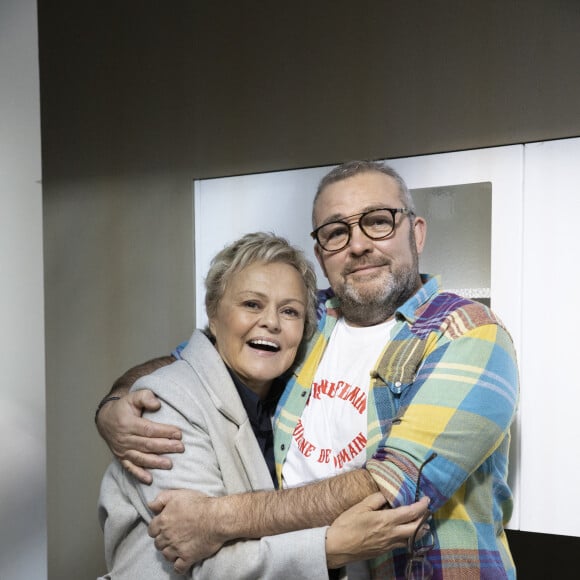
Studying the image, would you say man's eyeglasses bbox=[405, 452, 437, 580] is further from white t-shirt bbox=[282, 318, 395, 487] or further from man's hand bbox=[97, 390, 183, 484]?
man's hand bbox=[97, 390, 183, 484]

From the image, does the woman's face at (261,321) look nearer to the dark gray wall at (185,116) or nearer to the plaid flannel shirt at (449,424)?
the plaid flannel shirt at (449,424)

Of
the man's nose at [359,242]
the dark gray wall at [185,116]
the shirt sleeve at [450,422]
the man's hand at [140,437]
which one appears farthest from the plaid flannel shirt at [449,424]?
the dark gray wall at [185,116]

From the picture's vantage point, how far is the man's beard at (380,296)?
2.00 metres

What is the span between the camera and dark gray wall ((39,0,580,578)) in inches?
90.7

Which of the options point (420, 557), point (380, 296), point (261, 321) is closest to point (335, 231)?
point (380, 296)

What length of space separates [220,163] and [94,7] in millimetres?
1085

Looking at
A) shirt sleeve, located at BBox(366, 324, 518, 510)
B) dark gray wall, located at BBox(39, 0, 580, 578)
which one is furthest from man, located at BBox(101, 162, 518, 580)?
dark gray wall, located at BBox(39, 0, 580, 578)

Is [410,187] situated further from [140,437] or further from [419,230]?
[140,437]

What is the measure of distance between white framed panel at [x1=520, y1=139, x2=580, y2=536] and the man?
23cm

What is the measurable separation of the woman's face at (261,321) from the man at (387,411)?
0.14 meters

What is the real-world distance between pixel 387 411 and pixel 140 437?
0.70m

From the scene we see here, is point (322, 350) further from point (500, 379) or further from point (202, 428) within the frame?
point (500, 379)

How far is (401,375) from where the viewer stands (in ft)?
5.81

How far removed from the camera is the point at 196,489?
5.57ft
